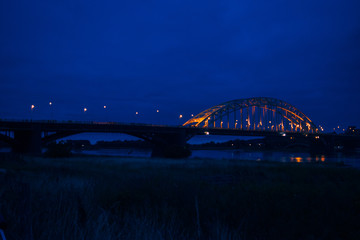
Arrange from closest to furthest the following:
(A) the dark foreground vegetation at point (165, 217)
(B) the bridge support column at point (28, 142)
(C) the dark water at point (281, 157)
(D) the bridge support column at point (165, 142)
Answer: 1. (A) the dark foreground vegetation at point (165, 217)
2. (B) the bridge support column at point (28, 142)
3. (C) the dark water at point (281, 157)
4. (D) the bridge support column at point (165, 142)

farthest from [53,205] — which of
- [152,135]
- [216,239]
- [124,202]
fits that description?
[152,135]

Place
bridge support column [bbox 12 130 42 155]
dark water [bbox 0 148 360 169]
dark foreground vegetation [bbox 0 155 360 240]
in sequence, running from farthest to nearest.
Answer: dark water [bbox 0 148 360 169], bridge support column [bbox 12 130 42 155], dark foreground vegetation [bbox 0 155 360 240]

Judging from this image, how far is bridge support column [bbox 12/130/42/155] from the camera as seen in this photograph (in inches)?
1692

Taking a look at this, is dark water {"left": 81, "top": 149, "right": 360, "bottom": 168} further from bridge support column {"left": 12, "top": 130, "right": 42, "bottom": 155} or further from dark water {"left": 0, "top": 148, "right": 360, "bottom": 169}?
bridge support column {"left": 12, "top": 130, "right": 42, "bottom": 155}

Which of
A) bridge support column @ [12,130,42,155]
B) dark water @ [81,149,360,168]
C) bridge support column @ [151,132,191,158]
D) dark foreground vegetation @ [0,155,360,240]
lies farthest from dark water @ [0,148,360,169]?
dark foreground vegetation @ [0,155,360,240]

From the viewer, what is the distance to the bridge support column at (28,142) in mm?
42987

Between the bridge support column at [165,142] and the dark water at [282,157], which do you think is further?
the bridge support column at [165,142]

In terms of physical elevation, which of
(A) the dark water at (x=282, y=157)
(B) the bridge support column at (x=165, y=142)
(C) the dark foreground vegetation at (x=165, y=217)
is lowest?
(A) the dark water at (x=282, y=157)

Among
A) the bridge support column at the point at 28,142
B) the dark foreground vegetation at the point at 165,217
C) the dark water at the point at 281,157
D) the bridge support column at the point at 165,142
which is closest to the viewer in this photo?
the dark foreground vegetation at the point at 165,217

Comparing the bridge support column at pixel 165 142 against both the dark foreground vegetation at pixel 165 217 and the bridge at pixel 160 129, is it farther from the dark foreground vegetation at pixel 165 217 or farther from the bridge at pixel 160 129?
the dark foreground vegetation at pixel 165 217

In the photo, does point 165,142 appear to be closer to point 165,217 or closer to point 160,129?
point 160,129

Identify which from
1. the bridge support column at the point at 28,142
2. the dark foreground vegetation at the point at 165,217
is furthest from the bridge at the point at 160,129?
the dark foreground vegetation at the point at 165,217

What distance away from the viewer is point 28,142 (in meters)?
44.1

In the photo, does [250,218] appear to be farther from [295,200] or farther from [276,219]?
[295,200]
